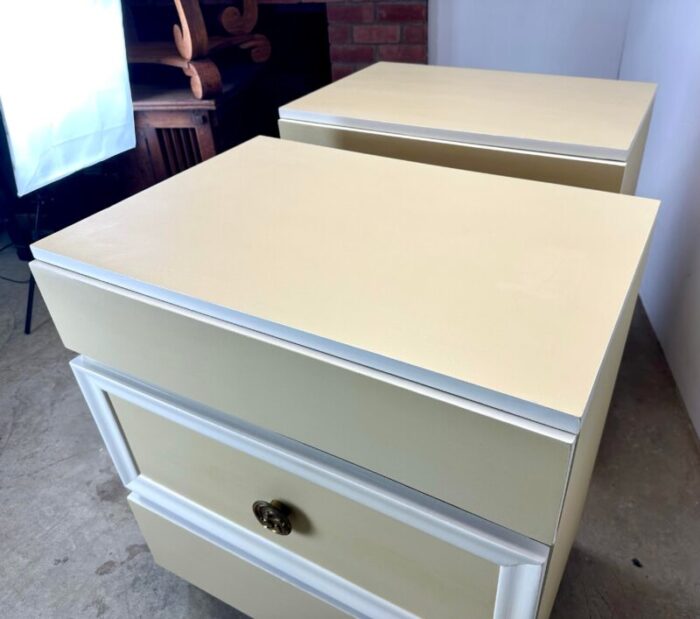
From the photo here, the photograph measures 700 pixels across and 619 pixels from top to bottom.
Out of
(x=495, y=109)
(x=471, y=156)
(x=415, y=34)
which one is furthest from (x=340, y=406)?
(x=415, y=34)

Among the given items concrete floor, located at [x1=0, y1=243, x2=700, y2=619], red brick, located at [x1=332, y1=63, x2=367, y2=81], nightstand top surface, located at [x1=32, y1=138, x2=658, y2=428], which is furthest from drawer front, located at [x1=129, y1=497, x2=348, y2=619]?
red brick, located at [x1=332, y1=63, x2=367, y2=81]

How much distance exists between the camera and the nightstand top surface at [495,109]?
0.76m

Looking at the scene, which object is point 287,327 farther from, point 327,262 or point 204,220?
point 204,220

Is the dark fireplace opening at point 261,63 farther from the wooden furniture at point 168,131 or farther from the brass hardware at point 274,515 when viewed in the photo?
Result: the brass hardware at point 274,515

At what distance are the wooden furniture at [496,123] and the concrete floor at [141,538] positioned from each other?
49 cm

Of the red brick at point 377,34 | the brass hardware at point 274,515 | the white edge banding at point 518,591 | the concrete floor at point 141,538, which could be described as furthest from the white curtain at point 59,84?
the white edge banding at point 518,591

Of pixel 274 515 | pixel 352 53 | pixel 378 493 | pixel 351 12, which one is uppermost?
pixel 351 12

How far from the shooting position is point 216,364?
19.9 inches

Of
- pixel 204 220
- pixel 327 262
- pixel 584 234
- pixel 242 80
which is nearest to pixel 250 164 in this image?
pixel 204 220

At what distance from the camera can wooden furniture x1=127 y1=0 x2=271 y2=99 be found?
4.54 feet

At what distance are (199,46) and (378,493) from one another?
4.21 feet

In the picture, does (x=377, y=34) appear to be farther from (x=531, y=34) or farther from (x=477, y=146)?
(x=477, y=146)

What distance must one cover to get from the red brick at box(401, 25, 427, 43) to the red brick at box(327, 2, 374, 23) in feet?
0.34

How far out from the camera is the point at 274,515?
23.7 inches
